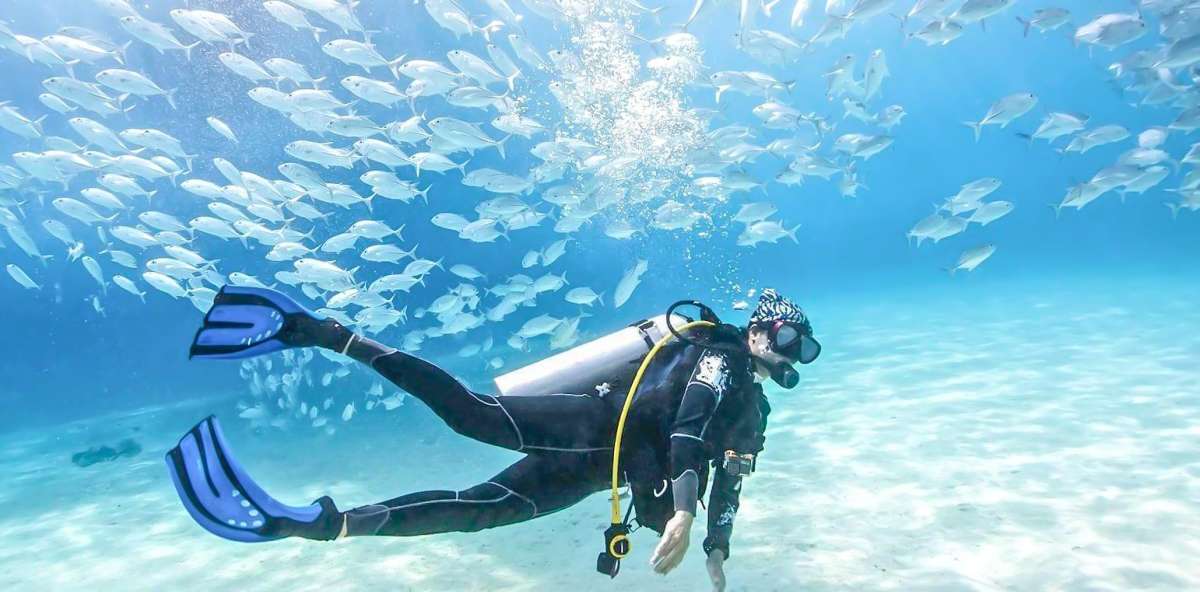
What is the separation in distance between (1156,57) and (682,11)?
2483 cm

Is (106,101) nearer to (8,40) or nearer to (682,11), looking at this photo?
(8,40)

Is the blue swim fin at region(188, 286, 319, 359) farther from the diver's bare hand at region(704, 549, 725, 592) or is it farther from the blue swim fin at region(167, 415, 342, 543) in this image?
the diver's bare hand at region(704, 549, 725, 592)

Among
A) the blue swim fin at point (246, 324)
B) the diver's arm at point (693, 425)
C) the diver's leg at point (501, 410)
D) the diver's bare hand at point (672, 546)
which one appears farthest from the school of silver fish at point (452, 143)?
the diver's bare hand at point (672, 546)

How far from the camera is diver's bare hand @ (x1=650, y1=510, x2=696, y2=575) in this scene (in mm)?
2129

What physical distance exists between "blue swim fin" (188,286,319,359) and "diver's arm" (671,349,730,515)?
1.87 meters

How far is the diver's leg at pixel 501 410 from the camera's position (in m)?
2.85

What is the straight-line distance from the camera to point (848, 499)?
5207 millimetres

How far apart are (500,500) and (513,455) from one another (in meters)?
5.49

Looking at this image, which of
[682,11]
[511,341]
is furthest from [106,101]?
[682,11]

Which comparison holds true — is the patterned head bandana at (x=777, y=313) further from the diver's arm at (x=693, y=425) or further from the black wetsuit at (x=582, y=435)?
the diver's arm at (x=693, y=425)

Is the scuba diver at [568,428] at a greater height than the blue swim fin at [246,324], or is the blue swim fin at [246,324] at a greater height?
the blue swim fin at [246,324]

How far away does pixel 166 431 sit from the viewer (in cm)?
1303

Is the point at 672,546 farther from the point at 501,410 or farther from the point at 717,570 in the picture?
the point at 501,410

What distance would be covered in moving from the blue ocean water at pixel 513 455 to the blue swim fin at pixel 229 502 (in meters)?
2.19
